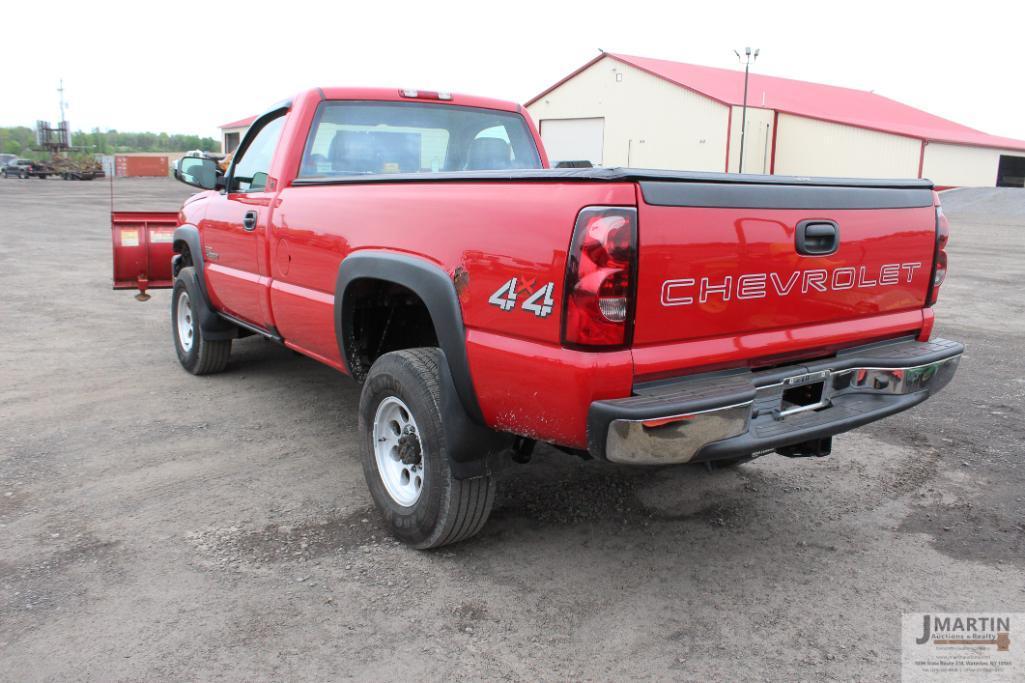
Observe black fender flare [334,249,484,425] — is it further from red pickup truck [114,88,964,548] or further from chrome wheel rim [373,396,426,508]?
chrome wheel rim [373,396,426,508]

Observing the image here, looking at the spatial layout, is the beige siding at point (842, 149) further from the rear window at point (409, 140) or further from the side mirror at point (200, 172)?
the side mirror at point (200, 172)

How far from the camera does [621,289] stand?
2.51 metres

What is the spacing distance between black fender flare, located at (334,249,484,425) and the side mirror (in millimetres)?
2446

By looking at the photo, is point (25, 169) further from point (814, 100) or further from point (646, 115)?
point (814, 100)

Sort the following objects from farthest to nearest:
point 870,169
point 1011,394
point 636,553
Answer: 1. point 870,169
2. point 1011,394
3. point 636,553

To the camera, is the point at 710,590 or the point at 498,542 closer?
the point at 710,590

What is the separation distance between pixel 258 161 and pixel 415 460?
271 centimetres

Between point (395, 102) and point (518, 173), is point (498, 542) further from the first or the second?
point (395, 102)

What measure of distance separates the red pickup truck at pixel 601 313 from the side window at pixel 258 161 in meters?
0.59

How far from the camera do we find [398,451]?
3428 millimetres

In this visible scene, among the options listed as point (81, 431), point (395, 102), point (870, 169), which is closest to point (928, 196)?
point (395, 102)

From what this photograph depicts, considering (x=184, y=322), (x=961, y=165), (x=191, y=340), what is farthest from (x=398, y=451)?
(x=961, y=165)

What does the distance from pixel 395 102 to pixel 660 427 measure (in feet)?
10.2

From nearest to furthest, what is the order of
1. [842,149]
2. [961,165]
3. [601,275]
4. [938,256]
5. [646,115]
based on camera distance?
[601,275] < [938,256] < [842,149] < [646,115] < [961,165]
